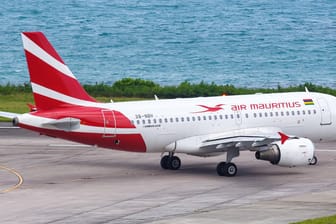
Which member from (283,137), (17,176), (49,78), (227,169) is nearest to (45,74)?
(49,78)

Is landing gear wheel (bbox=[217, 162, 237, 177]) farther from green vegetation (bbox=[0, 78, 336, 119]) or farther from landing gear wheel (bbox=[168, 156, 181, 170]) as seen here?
green vegetation (bbox=[0, 78, 336, 119])

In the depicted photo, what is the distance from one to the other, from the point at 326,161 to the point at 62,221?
21574mm

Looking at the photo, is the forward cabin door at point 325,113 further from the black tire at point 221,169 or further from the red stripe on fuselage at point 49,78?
the red stripe on fuselage at point 49,78

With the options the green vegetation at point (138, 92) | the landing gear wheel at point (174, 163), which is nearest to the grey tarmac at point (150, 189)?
the landing gear wheel at point (174, 163)

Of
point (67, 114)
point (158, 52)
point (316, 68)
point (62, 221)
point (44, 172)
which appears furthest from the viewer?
point (158, 52)

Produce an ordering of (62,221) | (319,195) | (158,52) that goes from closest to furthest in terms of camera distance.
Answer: (62,221), (319,195), (158,52)

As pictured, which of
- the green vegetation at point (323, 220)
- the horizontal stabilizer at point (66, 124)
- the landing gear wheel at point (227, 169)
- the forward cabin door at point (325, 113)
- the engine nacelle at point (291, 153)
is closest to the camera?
the green vegetation at point (323, 220)

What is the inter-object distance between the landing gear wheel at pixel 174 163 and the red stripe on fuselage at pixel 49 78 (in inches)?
256

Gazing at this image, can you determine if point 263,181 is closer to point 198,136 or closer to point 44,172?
point 198,136

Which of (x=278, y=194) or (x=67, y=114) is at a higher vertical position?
(x=67, y=114)

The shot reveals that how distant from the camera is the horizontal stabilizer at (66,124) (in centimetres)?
5434

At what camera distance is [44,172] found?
193ft

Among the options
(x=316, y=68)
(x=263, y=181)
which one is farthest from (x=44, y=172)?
(x=316, y=68)

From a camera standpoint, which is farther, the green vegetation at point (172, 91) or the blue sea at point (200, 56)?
the blue sea at point (200, 56)
